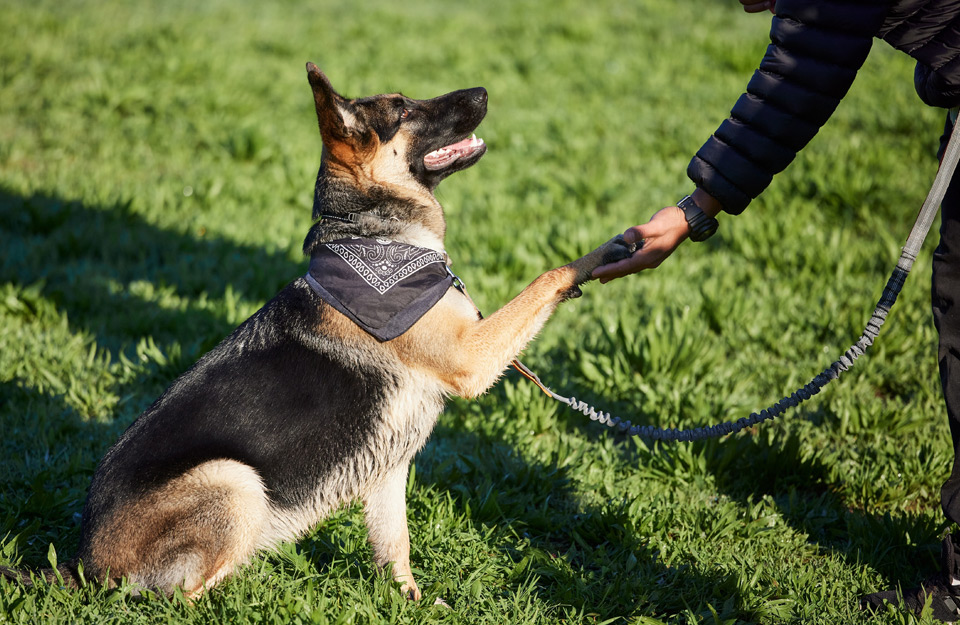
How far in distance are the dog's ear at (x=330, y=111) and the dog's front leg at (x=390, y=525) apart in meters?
1.42

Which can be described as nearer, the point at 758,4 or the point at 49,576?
the point at 49,576

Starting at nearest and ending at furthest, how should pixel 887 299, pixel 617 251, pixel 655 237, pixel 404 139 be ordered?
pixel 887 299
pixel 655 237
pixel 617 251
pixel 404 139

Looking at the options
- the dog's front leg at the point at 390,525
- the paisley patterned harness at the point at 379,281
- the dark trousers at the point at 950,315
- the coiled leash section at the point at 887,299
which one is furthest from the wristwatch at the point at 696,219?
the dog's front leg at the point at 390,525

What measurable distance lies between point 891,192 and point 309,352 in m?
5.77

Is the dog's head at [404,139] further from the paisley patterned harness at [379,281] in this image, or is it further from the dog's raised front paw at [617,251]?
the dog's raised front paw at [617,251]

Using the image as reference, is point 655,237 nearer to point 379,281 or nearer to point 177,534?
point 379,281

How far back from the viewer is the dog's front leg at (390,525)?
3.01 metres

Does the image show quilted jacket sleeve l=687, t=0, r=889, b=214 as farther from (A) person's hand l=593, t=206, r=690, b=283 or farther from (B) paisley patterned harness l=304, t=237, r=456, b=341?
(B) paisley patterned harness l=304, t=237, r=456, b=341

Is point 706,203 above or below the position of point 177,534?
above

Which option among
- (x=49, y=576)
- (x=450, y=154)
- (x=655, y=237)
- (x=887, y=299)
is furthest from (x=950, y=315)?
(x=49, y=576)

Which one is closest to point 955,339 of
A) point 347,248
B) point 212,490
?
point 347,248

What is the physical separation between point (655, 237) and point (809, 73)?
746mm

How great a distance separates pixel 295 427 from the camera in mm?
2807

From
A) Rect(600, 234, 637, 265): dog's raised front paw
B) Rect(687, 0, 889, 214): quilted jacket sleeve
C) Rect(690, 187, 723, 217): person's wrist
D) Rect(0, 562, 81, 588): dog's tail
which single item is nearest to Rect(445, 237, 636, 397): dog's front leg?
Rect(600, 234, 637, 265): dog's raised front paw
